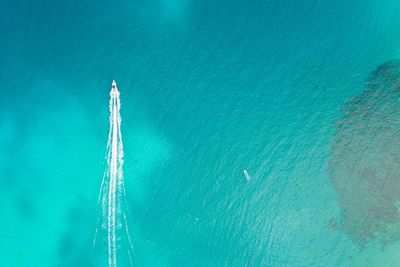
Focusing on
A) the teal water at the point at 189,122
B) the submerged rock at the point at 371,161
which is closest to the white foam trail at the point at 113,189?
the teal water at the point at 189,122

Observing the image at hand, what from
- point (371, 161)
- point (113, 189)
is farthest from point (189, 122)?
point (371, 161)

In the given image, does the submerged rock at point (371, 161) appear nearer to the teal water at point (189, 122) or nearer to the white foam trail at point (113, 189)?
the teal water at point (189, 122)

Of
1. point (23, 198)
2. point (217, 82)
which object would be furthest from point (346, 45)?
point (23, 198)

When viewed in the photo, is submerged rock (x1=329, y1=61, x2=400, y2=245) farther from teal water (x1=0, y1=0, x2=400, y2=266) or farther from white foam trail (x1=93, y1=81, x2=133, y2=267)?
white foam trail (x1=93, y1=81, x2=133, y2=267)

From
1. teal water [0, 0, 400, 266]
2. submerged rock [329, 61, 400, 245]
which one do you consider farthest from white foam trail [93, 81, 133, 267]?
submerged rock [329, 61, 400, 245]

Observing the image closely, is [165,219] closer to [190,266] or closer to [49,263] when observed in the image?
[190,266]
